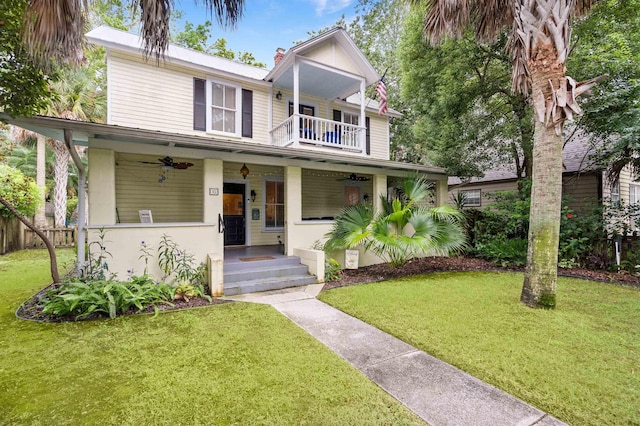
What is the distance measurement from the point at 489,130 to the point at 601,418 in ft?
32.6

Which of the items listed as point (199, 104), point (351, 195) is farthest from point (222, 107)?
point (351, 195)

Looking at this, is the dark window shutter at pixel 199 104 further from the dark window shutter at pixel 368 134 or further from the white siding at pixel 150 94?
the dark window shutter at pixel 368 134

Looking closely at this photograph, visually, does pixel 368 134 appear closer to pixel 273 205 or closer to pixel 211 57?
pixel 273 205

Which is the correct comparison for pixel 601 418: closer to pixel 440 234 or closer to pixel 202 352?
pixel 202 352

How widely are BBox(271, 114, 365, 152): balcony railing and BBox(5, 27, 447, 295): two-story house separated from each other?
0.05 metres

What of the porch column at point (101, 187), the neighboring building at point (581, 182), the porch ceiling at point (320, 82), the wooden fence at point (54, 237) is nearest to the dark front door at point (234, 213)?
the porch ceiling at point (320, 82)

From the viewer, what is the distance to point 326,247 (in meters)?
7.66

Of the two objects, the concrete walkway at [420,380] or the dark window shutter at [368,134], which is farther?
the dark window shutter at [368,134]

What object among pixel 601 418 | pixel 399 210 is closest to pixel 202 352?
pixel 601 418

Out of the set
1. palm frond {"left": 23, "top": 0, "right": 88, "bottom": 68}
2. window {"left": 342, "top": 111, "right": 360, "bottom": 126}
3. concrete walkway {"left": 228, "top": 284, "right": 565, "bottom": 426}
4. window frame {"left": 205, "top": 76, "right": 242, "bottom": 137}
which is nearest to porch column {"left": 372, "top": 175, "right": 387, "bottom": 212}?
window {"left": 342, "top": 111, "right": 360, "bottom": 126}

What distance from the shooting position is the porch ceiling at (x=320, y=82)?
952 cm

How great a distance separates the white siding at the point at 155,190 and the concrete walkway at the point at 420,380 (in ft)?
20.7

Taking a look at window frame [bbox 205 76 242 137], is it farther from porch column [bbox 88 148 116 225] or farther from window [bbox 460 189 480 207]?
window [bbox 460 189 480 207]

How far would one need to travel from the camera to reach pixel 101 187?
5.46 metres
